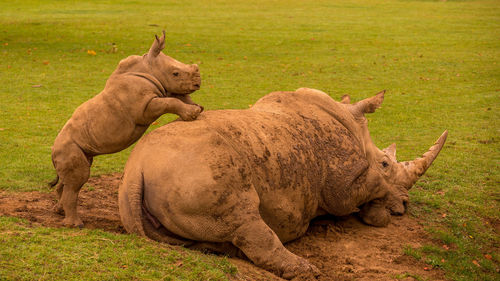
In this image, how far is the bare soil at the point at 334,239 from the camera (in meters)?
5.51

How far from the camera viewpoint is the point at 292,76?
15266 millimetres

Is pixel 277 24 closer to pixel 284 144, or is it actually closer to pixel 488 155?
pixel 488 155

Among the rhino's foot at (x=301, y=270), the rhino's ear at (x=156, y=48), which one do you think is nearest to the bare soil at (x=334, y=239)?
the rhino's foot at (x=301, y=270)

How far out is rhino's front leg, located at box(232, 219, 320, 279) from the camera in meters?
4.97

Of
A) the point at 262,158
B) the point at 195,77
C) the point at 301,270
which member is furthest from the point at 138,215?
the point at 301,270

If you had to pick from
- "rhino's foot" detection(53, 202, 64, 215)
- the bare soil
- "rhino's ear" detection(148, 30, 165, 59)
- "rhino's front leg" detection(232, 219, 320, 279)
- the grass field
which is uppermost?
"rhino's ear" detection(148, 30, 165, 59)

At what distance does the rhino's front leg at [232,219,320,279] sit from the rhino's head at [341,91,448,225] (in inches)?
77.2

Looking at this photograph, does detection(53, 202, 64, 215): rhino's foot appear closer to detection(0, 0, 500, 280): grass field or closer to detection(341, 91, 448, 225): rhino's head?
detection(0, 0, 500, 280): grass field

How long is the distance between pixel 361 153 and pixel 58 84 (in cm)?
893

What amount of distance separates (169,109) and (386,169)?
9.91ft

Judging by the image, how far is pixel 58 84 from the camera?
13414 mm

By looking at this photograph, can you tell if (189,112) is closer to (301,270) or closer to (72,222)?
(72,222)

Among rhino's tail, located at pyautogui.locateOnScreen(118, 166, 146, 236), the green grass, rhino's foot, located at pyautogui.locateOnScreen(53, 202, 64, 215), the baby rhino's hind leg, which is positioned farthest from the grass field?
rhino's foot, located at pyautogui.locateOnScreen(53, 202, 64, 215)

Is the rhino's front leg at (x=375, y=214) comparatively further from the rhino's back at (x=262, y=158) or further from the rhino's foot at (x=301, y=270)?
the rhino's foot at (x=301, y=270)
